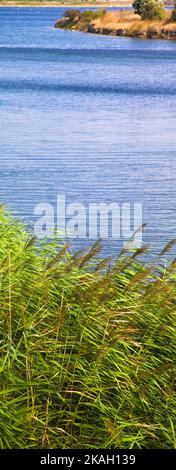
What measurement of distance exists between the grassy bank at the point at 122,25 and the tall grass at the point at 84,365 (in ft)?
228

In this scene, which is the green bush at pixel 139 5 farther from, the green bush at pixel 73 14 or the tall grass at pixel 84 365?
the tall grass at pixel 84 365

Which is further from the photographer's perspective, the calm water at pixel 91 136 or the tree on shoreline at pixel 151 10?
the tree on shoreline at pixel 151 10

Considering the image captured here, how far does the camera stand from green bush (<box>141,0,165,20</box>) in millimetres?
74162

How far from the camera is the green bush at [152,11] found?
243 feet

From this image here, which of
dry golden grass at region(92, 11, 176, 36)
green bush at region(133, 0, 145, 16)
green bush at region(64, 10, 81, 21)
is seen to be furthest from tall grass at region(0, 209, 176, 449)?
green bush at region(64, 10, 81, 21)

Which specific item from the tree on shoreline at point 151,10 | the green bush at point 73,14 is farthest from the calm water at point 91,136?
the green bush at point 73,14

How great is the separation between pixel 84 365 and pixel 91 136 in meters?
19.2

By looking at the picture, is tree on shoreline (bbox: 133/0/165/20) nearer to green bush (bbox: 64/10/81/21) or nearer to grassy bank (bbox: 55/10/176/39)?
grassy bank (bbox: 55/10/176/39)

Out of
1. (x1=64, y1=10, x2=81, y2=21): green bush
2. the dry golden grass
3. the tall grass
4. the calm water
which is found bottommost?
the tall grass

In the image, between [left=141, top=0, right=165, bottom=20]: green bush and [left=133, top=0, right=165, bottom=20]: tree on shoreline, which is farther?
[left=133, top=0, right=165, bottom=20]: tree on shoreline

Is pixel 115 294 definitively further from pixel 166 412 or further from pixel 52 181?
pixel 52 181

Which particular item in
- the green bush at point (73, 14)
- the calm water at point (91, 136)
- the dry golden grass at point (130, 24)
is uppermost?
the green bush at point (73, 14)

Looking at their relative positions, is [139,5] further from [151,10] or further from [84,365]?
[84,365]

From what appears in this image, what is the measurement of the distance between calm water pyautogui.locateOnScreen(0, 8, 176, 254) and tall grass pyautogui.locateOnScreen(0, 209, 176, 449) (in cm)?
668
